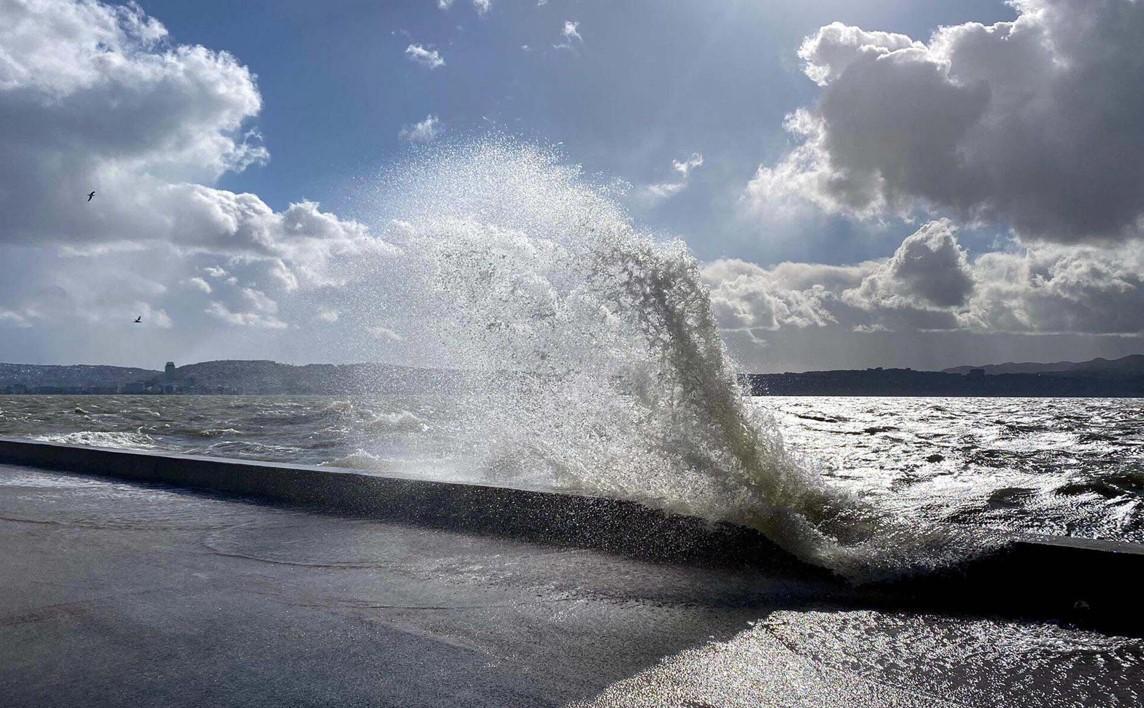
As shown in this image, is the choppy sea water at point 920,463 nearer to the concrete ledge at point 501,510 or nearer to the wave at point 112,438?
the wave at point 112,438

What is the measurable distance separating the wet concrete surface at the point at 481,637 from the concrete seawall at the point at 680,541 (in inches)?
6.8

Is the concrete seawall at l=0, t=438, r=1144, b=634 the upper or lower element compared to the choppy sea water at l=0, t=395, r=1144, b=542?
upper

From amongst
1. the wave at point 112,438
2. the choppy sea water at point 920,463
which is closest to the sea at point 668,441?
the choppy sea water at point 920,463

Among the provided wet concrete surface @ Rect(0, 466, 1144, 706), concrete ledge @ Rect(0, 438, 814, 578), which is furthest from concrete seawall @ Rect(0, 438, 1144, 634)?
wet concrete surface @ Rect(0, 466, 1144, 706)

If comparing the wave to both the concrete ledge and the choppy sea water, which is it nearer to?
the choppy sea water

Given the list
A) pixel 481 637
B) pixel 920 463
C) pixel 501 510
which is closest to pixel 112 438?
Answer: pixel 501 510

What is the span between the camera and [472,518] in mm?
5086

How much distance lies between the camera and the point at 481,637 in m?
2.74

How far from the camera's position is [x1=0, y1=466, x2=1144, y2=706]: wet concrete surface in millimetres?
2246

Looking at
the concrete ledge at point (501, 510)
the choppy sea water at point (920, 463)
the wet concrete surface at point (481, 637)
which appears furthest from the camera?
the choppy sea water at point (920, 463)

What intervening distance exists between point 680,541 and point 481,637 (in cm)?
175

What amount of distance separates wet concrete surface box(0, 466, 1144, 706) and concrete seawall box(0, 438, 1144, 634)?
173mm

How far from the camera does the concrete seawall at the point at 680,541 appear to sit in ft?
10.3

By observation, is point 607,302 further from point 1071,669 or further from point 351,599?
point 1071,669
